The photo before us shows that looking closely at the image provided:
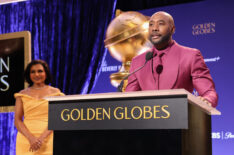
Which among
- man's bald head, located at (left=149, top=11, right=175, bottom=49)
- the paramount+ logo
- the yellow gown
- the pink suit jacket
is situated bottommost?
the yellow gown

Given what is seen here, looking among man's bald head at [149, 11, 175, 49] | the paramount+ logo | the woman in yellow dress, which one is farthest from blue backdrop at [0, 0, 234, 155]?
man's bald head at [149, 11, 175, 49]

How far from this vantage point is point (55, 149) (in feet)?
6.47

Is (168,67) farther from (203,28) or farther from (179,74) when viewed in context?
(203,28)

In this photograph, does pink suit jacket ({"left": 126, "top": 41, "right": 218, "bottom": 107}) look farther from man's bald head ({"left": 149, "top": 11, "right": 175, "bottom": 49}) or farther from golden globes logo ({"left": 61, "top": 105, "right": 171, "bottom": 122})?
golden globes logo ({"left": 61, "top": 105, "right": 171, "bottom": 122})

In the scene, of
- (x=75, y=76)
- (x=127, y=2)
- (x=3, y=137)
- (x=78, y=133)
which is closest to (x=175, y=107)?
(x=78, y=133)

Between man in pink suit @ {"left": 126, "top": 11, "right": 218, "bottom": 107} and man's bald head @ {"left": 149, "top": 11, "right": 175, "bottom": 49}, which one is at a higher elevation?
man's bald head @ {"left": 149, "top": 11, "right": 175, "bottom": 49}

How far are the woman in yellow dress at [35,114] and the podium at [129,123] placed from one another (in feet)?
6.45

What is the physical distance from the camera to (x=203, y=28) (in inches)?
185

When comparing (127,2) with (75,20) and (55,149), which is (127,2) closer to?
(75,20)

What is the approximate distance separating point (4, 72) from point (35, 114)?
2.73ft

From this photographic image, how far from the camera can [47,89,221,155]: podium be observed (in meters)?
1.71

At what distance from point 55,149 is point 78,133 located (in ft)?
0.50

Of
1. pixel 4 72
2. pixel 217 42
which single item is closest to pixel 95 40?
pixel 4 72

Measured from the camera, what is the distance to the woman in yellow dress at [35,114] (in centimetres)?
388
